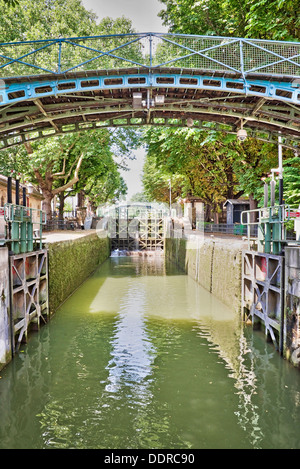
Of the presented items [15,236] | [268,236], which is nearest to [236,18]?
[268,236]

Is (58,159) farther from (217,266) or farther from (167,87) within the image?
(167,87)

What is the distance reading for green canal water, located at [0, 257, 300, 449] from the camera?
16.0 ft

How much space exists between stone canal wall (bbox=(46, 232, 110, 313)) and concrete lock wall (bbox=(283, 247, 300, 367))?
7.04 m

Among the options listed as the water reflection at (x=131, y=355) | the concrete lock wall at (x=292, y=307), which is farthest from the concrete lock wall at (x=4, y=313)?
the concrete lock wall at (x=292, y=307)

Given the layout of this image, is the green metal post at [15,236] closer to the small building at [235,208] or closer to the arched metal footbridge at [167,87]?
the arched metal footbridge at [167,87]

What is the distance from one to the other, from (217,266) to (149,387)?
26.1 ft

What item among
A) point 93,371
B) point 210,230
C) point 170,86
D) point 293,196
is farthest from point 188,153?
point 93,371

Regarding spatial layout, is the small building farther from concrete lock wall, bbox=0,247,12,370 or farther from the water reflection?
concrete lock wall, bbox=0,247,12,370

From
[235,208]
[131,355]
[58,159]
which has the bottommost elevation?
[131,355]

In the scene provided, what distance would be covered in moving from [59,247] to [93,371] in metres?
6.44

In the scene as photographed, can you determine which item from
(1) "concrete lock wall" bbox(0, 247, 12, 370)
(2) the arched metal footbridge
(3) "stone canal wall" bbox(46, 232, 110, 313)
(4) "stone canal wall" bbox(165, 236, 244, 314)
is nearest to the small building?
(4) "stone canal wall" bbox(165, 236, 244, 314)

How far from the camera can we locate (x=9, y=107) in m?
9.57

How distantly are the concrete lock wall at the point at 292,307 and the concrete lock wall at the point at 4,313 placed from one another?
552cm

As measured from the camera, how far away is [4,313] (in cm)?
700
